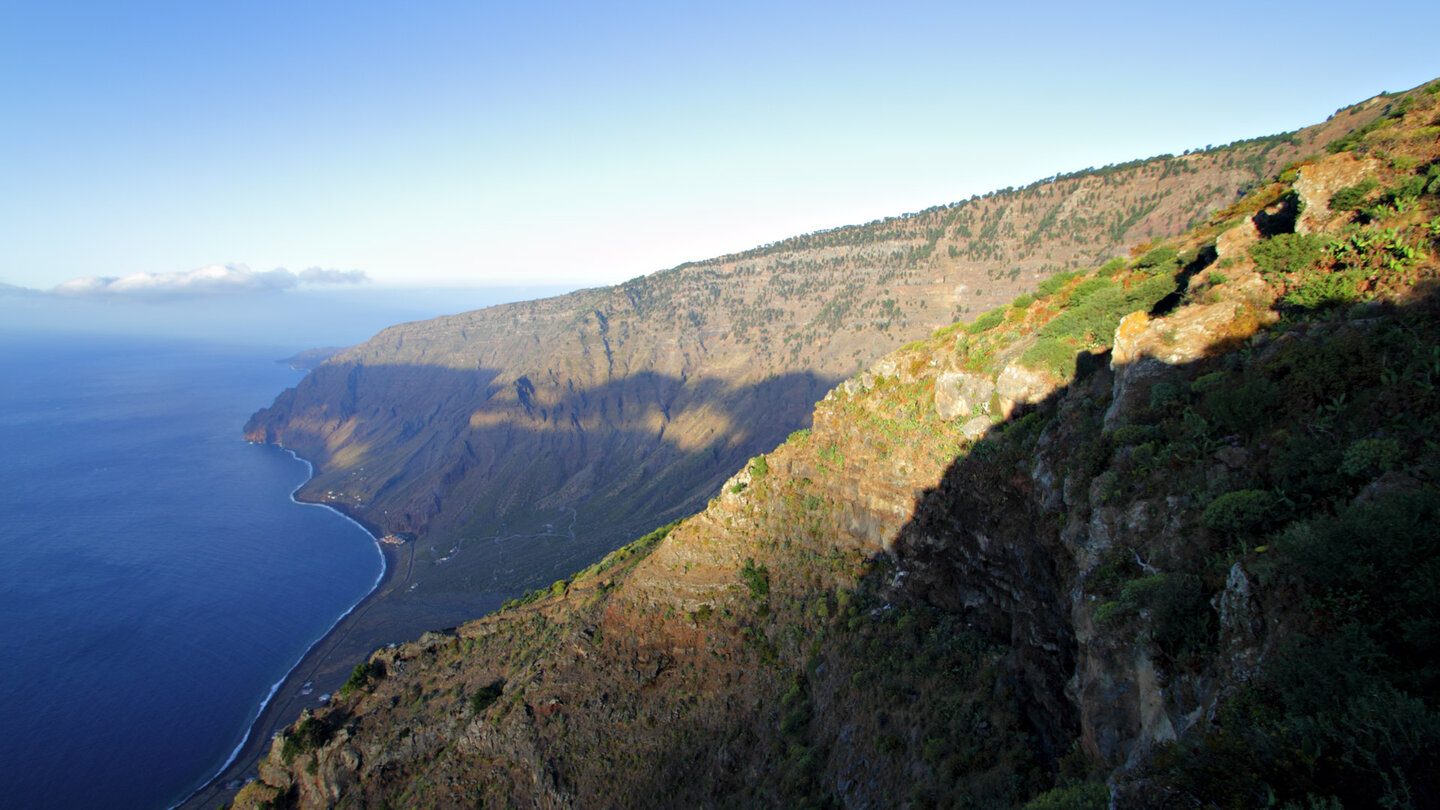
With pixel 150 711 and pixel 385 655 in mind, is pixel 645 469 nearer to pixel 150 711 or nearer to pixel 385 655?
pixel 150 711

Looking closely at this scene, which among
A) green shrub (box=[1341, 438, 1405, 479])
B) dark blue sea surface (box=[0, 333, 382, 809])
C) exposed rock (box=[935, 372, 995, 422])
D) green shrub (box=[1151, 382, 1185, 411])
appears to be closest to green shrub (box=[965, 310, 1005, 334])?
exposed rock (box=[935, 372, 995, 422])

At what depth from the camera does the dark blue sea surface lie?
66812 mm

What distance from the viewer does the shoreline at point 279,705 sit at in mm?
61603

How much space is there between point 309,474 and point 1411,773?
232 metres

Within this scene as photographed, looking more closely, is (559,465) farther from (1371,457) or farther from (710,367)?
(1371,457)

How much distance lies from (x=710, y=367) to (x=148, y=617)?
130426 millimetres

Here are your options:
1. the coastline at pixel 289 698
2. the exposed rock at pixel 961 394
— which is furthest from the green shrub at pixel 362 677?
the exposed rock at pixel 961 394

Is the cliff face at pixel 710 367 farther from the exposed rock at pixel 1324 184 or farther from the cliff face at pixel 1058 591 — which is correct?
the exposed rock at pixel 1324 184

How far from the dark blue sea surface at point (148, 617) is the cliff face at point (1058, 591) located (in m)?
55.6

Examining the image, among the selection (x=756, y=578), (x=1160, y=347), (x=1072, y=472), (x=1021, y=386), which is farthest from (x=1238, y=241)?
(x=756, y=578)

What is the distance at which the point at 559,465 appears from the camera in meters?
152

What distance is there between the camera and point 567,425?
547 feet

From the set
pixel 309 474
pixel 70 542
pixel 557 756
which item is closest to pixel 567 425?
pixel 309 474

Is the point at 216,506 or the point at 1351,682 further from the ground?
the point at 1351,682
